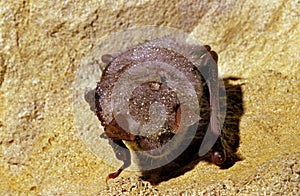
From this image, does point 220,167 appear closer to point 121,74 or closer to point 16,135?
point 121,74

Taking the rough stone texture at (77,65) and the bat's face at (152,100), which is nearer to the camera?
the bat's face at (152,100)

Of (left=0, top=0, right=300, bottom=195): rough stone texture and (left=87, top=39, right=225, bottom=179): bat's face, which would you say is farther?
(left=0, top=0, right=300, bottom=195): rough stone texture

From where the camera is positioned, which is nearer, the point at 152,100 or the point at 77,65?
the point at 152,100

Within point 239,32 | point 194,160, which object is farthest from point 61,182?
point 239,32
